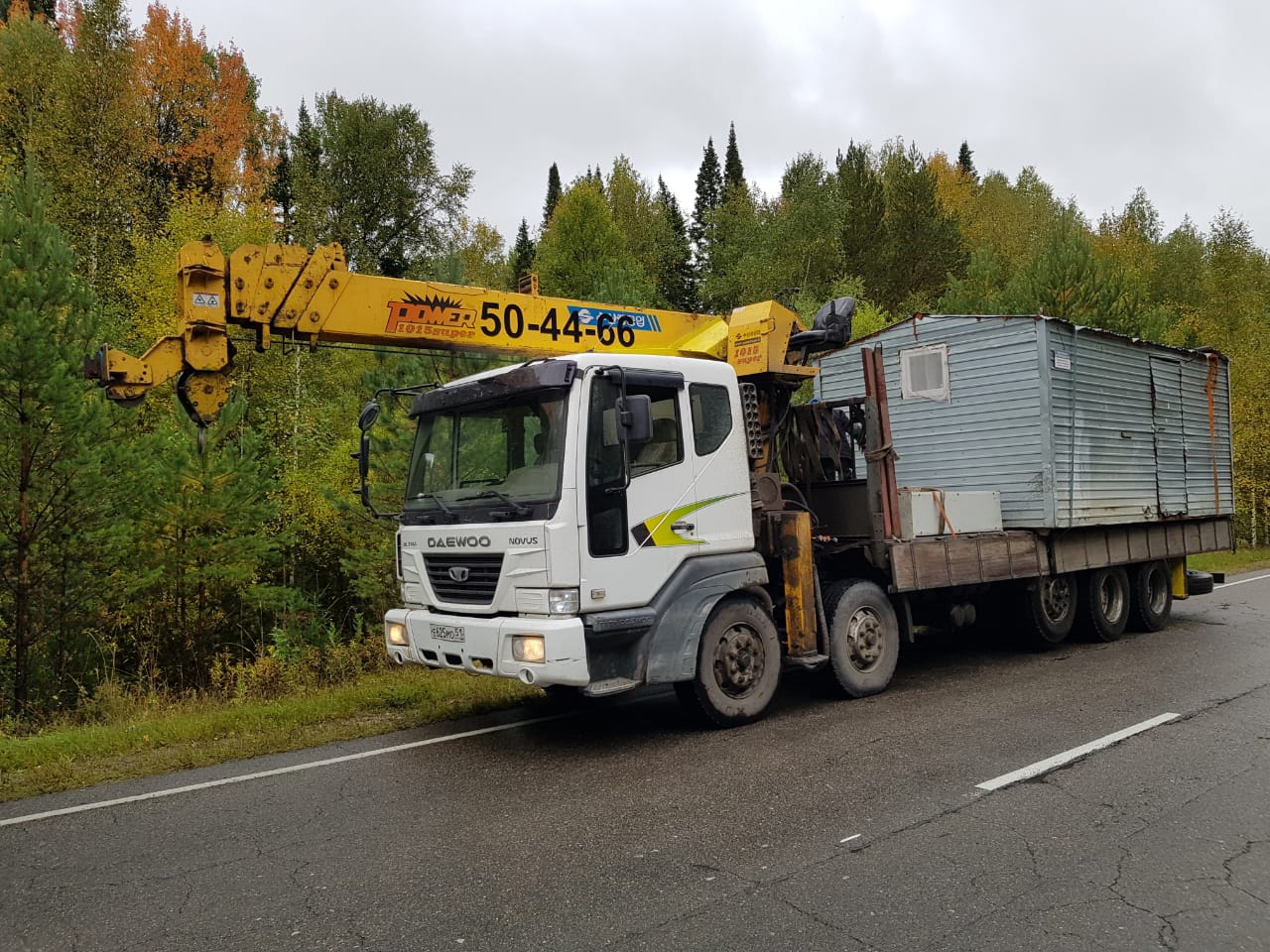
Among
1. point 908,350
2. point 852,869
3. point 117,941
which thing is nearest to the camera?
point 117,941

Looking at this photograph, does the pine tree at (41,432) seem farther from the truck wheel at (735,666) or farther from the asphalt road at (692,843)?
the truck wheel at (735,666)

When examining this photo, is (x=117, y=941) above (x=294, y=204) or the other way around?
the other way around

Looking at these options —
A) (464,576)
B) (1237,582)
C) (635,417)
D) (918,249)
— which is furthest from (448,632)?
(918,249)

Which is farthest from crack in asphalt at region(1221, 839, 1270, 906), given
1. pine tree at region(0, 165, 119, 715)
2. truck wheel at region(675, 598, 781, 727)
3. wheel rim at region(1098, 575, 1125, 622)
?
pine tree at region(0, 165, 119, 715)

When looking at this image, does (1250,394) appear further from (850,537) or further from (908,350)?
(850,537)

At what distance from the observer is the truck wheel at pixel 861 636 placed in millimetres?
7332

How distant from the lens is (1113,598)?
1068 cm

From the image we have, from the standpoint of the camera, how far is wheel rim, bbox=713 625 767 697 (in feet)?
21.2

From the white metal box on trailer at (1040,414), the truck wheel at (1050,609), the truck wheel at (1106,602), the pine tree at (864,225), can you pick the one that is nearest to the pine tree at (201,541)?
the white metal box on trailer at (1040,414)

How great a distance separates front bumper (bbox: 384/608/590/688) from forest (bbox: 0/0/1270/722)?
110 inches

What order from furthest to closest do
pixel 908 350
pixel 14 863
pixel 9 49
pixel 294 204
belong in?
pixel 294 204, pixel 9 49, pixel 908 350, pixel 14 863

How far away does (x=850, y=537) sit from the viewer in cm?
809

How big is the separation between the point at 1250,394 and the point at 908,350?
2337 centimetres

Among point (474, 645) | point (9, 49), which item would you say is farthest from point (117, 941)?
point (9, 49)
